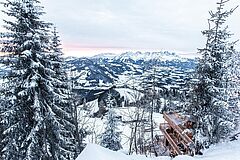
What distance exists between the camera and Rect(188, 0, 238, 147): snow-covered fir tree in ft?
33.7

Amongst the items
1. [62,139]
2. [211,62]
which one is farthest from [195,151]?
[62,139]

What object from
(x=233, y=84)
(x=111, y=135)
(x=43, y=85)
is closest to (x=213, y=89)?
(x=233, y=84)

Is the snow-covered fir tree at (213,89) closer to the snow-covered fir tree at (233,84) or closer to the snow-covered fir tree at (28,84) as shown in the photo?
the snow-covered fir tree at (233,84)

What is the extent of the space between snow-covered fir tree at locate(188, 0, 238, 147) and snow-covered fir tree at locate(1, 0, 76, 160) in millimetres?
6582

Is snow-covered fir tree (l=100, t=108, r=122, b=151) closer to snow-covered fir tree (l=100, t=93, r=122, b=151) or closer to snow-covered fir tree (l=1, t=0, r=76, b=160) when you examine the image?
snow-covered fir tree (l=100, t=93, r=122, b=151)

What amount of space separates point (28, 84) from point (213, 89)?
8.14 m

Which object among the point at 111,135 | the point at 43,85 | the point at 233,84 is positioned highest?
the point at 233,84

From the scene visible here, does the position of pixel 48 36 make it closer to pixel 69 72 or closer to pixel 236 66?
pixel 69 72

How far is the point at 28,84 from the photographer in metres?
10.7

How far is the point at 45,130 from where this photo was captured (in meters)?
11.5

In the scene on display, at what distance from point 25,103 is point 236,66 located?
9.98 m

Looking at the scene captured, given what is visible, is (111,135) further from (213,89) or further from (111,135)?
(213,89)

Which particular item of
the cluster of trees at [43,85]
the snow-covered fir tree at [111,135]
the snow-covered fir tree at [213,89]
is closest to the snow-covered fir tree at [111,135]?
the snow-covered fir tree at [111,135]

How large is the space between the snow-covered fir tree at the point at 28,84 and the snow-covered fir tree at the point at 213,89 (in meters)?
6.58
